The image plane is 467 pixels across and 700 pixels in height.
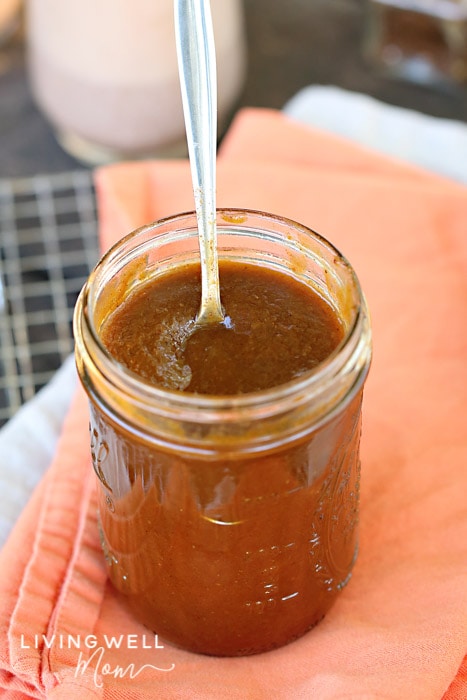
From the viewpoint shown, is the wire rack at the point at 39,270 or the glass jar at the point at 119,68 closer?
the wire rack at the point at 39,270

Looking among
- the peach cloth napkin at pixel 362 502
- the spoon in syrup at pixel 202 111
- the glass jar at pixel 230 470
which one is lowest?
the peach cloth napkin at pixel 362 502

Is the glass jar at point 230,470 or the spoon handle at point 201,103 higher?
the spoon handle at point 201,103

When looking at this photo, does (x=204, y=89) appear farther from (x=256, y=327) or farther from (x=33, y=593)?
(x=33, y=593)

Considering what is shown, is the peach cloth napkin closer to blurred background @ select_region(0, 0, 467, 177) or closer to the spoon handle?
the spoon handle

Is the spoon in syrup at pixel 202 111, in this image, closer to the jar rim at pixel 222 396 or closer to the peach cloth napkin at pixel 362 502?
the jar rim at pixel 222 396

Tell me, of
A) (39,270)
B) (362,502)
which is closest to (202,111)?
(362,502)

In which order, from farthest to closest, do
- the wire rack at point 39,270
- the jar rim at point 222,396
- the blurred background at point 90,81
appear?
1. the blurred background at point 90,81
2. the wire rack at point 39,270
3. the jar rim at point 222,396

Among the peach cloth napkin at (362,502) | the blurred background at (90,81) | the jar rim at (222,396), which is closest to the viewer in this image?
the jar rim at (222,396)

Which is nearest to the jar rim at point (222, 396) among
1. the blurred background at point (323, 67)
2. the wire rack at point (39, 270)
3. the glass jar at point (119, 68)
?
the wire rack at point (39, 270)
